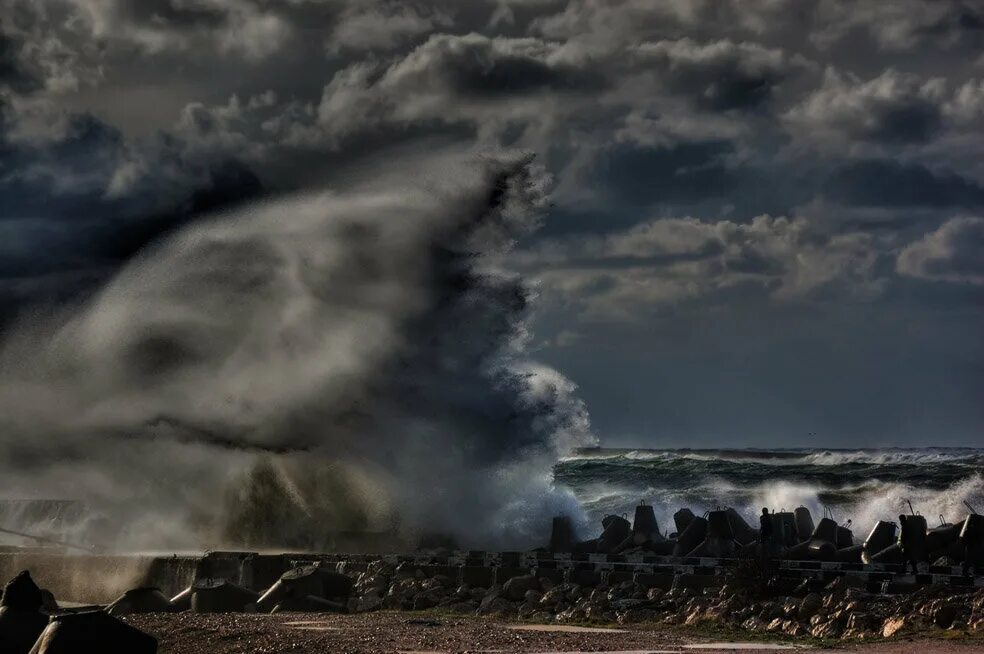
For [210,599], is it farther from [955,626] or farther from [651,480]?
[651,480]

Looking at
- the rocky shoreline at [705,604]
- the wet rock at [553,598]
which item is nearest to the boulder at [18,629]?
the rocky shoreline at [705,604]

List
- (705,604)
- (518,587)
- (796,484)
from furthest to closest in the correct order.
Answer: (796,484) → (518,587) → (705,604)

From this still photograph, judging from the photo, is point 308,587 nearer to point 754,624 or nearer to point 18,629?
point 754,624

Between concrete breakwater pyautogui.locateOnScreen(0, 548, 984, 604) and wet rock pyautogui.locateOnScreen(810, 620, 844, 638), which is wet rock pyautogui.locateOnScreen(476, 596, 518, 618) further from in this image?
wet rock pyautogui.locateOnScreen(810, 620, 844, 638)

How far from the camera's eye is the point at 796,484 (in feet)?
238

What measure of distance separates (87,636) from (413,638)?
7250 millimetres

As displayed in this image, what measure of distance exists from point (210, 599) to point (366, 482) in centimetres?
1357

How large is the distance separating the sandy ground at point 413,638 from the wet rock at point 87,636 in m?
4.13

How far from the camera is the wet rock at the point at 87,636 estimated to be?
16359mm

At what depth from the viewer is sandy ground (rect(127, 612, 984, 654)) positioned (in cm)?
2080

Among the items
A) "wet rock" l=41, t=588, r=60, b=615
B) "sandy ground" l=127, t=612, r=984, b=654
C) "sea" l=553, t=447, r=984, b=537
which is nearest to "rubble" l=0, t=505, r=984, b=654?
"wet rock" l=41, t=588, r=60, b=615

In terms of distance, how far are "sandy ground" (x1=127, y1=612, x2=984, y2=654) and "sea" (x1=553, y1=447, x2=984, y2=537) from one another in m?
20.9

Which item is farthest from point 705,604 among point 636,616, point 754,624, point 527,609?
point 527,609

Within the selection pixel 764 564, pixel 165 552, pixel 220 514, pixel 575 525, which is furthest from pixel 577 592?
pixel 220 514
